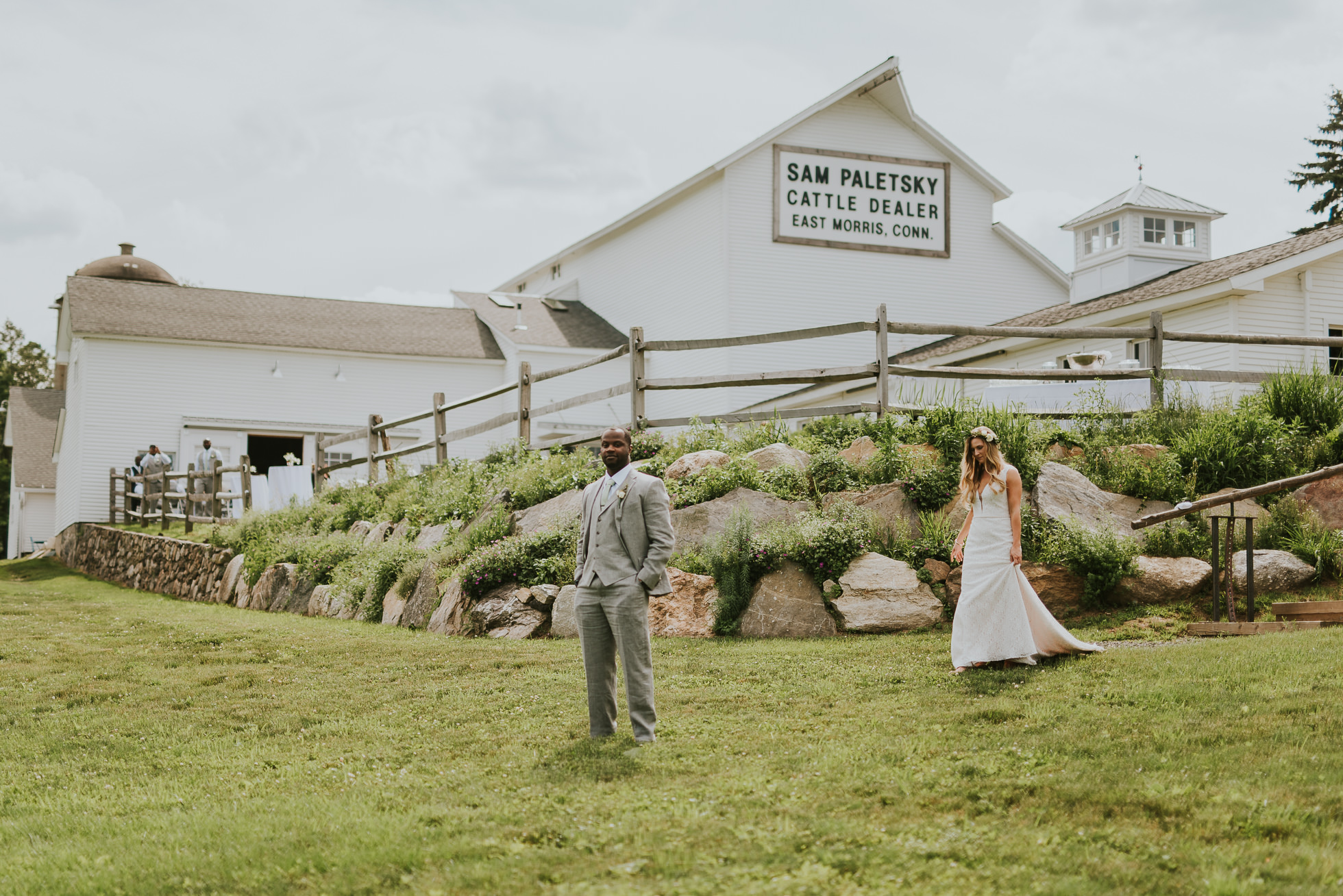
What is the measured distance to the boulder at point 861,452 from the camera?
1252cm

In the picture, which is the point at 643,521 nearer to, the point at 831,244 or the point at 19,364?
the point at 831,244

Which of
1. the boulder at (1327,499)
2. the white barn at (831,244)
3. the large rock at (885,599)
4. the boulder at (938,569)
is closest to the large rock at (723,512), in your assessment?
the large rock at (885,599)

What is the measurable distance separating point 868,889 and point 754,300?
74.1 feet

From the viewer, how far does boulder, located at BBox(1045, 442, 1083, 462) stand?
12.7m

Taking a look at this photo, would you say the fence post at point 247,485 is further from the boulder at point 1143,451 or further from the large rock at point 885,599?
the boulder at point 1143,451

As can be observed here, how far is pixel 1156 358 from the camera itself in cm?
1342

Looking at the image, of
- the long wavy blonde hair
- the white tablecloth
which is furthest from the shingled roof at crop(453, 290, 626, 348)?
the long wavy blonde hair

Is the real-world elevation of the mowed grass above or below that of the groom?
below

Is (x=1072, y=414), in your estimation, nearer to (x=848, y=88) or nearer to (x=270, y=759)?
(x=270, y=759)

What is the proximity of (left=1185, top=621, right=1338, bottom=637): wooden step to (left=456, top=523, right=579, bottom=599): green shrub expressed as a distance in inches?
219

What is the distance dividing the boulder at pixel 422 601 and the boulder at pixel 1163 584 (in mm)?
6856

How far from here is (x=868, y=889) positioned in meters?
4.40

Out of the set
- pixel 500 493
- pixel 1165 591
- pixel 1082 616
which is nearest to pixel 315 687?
pixel 500 493

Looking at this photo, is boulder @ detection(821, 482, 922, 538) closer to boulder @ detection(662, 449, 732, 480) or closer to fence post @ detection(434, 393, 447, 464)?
boulder @ detection(662, 449, 732, 480)
